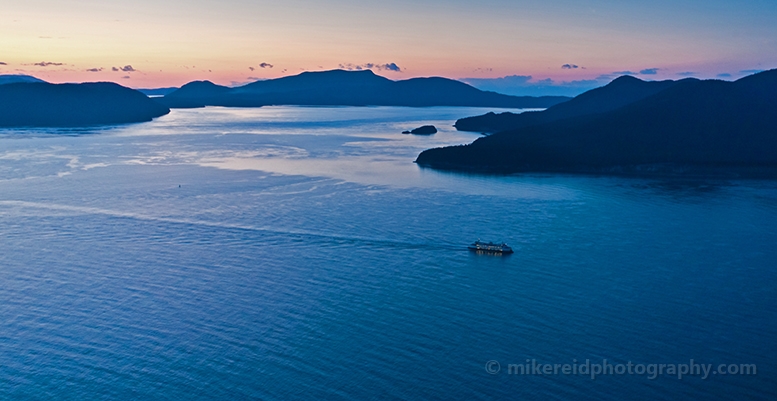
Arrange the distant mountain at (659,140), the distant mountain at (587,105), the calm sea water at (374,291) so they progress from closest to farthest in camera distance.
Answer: the calm sea water at (374,291), the distant mountain at (659,140), the distant mountain at (587,105)

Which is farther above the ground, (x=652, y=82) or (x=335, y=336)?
(x=652, y=82)

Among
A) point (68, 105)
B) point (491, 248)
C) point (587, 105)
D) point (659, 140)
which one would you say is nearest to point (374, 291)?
point (491, 248)

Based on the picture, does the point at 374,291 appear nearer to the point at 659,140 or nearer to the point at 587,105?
the point at 659,140

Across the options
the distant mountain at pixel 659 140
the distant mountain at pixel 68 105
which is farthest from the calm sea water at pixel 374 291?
the distant mountain at pixel 68 105

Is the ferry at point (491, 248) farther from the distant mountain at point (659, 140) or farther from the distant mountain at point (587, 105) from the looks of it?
the distant mountain at point (587, 105)

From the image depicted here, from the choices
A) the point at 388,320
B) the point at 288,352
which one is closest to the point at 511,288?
the point at 388,320

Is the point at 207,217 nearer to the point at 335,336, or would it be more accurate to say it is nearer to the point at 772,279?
the point at 335,336

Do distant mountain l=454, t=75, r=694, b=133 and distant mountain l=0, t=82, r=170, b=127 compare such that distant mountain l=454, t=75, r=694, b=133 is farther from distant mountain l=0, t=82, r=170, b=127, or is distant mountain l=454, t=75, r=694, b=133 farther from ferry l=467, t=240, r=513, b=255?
distant mountain l=0, t=82, r=170, b=127
